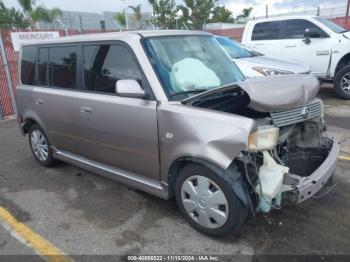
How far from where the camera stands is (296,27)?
353 inches

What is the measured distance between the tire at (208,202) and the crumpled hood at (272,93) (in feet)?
2.25

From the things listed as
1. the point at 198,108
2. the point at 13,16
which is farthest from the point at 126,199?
the point at 13,16

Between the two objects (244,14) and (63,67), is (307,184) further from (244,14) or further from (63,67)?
(244,14)

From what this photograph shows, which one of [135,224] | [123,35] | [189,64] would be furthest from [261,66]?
[135,224]

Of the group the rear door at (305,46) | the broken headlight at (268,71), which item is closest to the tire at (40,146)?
the broken headlight at (268,71)

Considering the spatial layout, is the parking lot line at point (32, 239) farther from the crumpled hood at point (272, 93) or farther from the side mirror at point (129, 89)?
the crumpled hood at point (272, 93)

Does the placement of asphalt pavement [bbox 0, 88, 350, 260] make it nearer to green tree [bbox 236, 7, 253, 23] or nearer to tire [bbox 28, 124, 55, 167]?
tire [bbox 28, 124, 55, 167]

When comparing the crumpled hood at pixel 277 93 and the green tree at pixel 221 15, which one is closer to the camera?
the crumpled hood at pixel 277 93

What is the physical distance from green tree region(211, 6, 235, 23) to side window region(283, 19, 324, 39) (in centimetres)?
2618

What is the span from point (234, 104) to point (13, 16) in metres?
31.4

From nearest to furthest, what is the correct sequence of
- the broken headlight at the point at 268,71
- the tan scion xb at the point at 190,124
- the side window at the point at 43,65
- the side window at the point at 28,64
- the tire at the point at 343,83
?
the tan scion xb at the point at 190,124
the side window at the point at 43,65
the side window at the point at 28,64
the broken headlight at the point at 268,71
the tire at the point at 343,83

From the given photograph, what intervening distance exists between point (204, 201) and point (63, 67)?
254cm

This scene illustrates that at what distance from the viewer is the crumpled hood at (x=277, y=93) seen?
2.91 meters

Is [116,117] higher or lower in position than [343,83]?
higher
